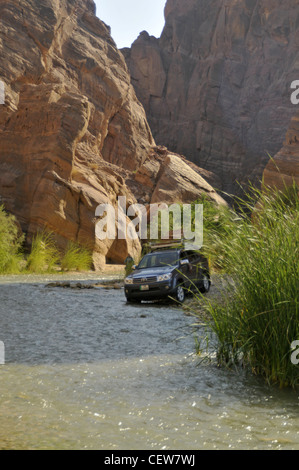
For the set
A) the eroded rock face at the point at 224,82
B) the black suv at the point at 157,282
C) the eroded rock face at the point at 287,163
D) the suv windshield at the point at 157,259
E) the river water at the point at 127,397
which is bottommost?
the river water at the point at 127,397

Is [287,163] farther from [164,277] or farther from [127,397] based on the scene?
[127,397]

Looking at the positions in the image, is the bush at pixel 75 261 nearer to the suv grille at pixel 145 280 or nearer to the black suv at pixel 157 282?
the black suv at pixel 157 282

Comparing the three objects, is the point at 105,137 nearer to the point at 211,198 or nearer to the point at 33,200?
the point at 211,198

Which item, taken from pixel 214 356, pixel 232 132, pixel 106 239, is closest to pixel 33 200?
pixel 106 239

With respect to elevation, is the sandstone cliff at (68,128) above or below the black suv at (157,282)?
above

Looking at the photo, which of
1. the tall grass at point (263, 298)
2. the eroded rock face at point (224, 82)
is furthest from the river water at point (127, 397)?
the eroded rock face at point (224, 82)

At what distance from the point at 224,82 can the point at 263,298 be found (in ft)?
214

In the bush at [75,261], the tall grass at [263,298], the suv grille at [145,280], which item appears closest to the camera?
the tall grass at [263,298]

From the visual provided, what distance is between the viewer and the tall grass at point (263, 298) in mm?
5238

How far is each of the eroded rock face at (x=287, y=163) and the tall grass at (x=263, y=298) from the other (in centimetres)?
3046

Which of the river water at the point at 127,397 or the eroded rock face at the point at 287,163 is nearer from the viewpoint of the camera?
the river water at the point at 127,397

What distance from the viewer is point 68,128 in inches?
1169

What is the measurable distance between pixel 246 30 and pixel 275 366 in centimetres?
6932

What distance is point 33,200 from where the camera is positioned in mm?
28703
